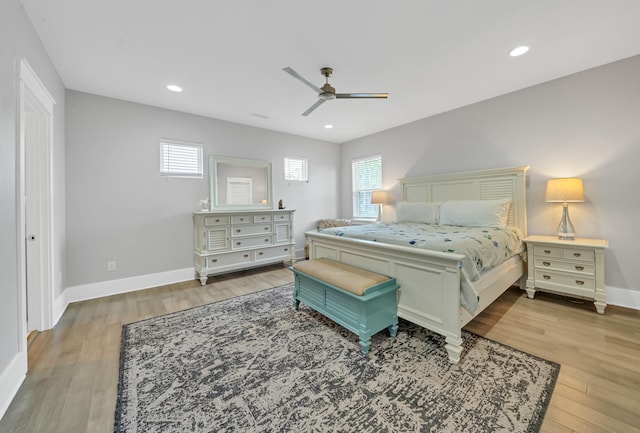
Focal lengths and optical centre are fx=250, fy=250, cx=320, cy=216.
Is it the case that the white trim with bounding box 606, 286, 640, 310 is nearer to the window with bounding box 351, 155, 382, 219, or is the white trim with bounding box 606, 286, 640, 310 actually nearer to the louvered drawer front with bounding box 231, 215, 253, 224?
the window with bounding box 351, 155, 382, 219

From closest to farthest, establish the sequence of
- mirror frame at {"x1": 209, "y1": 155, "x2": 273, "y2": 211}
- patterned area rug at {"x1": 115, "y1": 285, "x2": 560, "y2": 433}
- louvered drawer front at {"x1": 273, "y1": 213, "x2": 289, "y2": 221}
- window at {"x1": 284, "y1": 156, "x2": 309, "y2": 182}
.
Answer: patterned area rug at {"x1": 115, "y1": 285, "x2": 560, "y2": 433} → mirror frame at {"x1": 209, "y1": 155, "x2": 273, "y2": 211} → louvered drawer front at {"x1": 273, "y1": 213, "x2": 289, "y2": 221} → window at {"x1": 284, "y1": 156, "x2": 309, "y2": 182}

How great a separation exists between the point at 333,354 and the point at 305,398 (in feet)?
1.57

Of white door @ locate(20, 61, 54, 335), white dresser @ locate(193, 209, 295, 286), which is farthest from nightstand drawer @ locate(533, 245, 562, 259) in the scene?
white door @ locate(20, 61, 54, 335)

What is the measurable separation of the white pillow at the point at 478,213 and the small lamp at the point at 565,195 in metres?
0.46

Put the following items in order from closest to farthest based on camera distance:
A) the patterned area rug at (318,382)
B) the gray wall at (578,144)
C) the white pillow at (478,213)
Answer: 1. the patterned area rug at (318,382)
2. the gray wall at (578,144)
3. the white pillow at (478,213)

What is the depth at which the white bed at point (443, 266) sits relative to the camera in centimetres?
189

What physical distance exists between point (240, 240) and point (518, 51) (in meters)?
4.21

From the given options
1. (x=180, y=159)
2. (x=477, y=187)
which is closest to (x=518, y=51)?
(x=477, y=187)

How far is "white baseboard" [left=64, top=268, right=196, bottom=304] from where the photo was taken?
316cm

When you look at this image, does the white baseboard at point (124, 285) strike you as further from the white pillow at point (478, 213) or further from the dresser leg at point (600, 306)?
the dresser leg at point (600, 306)

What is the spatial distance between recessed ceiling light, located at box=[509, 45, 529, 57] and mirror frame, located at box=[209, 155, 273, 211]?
149 inches

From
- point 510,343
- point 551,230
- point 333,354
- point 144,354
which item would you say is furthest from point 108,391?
point 551,230

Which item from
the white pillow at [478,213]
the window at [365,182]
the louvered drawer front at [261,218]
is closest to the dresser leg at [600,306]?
the white pillow at [478,213]

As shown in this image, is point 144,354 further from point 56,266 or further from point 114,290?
point 114,290
